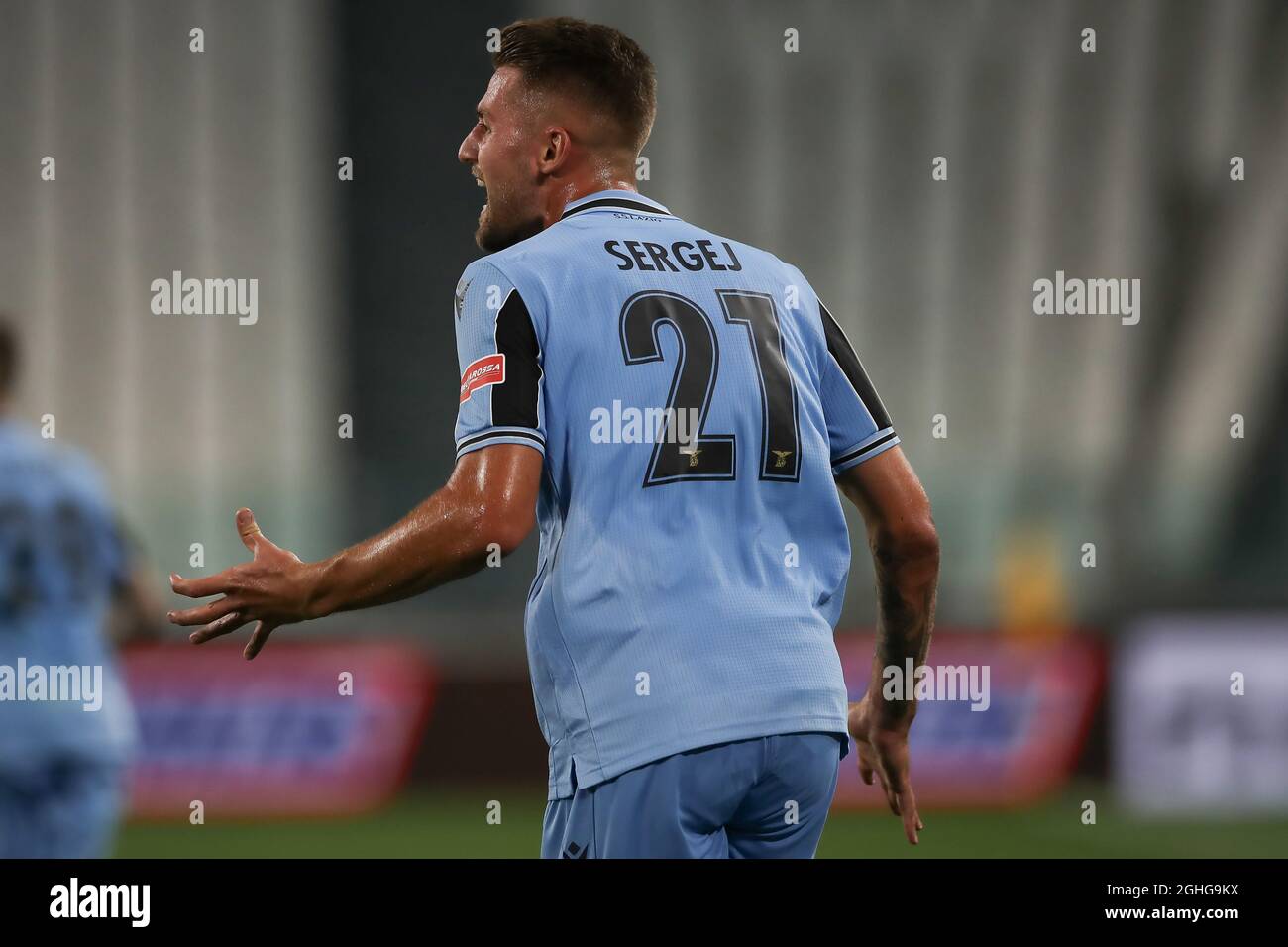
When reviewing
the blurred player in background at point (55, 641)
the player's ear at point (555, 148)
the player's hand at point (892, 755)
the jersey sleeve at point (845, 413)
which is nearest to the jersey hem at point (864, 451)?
the jersey sleeve at point (845, 413)

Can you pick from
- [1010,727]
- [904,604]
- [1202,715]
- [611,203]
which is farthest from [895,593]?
[1202,715]

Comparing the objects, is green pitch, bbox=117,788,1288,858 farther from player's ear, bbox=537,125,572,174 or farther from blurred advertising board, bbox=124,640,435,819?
player's ear, bbox=537,125,572,174

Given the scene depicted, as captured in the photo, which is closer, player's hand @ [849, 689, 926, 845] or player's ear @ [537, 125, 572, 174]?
player's ear @ [537, 125, 572, 174]

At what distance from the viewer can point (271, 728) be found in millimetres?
8500

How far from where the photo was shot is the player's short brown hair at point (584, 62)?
2855 millimetres

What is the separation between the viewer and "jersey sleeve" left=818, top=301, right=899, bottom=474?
286cm

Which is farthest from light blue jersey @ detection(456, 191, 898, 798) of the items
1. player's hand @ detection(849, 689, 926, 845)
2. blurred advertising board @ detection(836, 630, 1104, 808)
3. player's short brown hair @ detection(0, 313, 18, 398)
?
blurred advertising board @ detection(836, 630, 1104, 808)

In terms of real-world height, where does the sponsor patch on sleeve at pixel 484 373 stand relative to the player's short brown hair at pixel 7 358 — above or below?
below

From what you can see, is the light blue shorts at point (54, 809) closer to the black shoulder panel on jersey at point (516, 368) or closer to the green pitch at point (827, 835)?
the green pitch at point (827, 835)

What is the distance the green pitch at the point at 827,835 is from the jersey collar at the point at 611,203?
5.02 meters

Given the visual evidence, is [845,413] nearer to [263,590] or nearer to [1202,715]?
[263,590]

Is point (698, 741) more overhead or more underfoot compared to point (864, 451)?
more underfoot

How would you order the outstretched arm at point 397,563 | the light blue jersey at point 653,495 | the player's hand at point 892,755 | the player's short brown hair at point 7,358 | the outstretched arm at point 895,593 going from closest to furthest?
the outstretched arm at point 397,563, the light blue jersey at point 653,495, the outstretched arm at point 895,593, the player's hand at point 892,755, the player's short brown hair at point 7,358

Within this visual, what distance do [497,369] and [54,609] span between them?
312 centimetres
